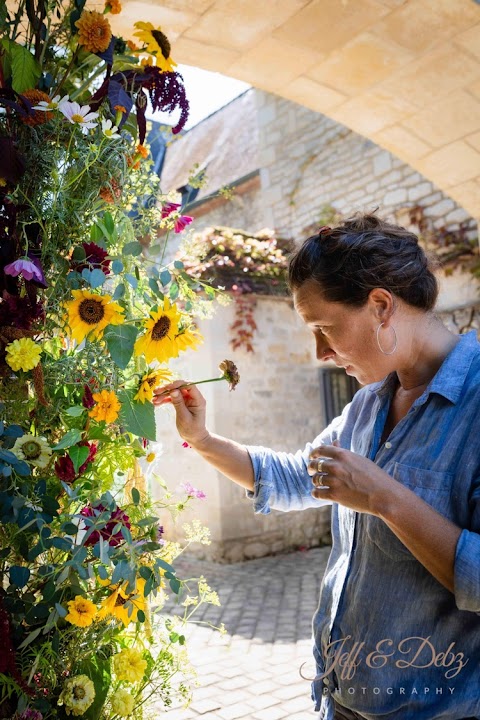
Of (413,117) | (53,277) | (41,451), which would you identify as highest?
(413,117)

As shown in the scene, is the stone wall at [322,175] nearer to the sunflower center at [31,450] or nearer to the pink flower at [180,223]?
the pink flower at [180,223]

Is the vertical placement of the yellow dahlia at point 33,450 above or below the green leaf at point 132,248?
below

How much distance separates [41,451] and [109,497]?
129mm

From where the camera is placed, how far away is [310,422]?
7.74 m

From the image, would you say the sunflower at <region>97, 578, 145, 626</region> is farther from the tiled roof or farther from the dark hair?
the tiled roof

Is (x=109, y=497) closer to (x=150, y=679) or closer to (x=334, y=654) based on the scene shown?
(x=150, y=679)

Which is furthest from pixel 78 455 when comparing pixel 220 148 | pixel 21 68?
pixel 220 148

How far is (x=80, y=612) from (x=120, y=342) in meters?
0.42

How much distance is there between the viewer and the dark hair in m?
1.44

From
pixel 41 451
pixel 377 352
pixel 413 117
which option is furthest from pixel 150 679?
pixel 413 117

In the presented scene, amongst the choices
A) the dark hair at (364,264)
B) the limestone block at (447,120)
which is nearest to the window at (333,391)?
the limestone block at (447,120)

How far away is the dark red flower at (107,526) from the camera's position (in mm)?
976

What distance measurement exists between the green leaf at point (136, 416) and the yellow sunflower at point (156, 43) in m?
0.61

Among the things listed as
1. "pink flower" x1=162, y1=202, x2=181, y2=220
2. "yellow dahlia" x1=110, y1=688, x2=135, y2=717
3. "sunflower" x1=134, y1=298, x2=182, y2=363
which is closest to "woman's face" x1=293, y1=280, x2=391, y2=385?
"pink flower" x1=162, y1=202, x2=181, y2=220
